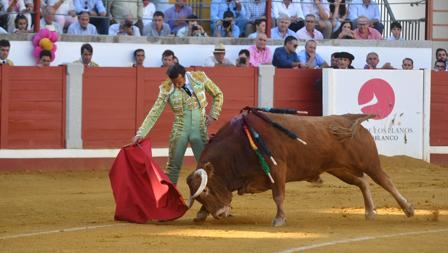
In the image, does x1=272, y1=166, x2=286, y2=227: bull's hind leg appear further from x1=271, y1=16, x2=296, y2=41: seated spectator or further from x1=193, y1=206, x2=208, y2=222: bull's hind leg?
x1=271, y1=16, x2=296, y2=41: seated spectator

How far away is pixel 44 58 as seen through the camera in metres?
15.6

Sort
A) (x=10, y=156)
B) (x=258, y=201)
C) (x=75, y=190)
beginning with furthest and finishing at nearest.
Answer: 1. (x=10, y=156)
2. (x=75, y=190)
3. (x=258, y=201)

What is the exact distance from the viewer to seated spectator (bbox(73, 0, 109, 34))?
16.5 metres

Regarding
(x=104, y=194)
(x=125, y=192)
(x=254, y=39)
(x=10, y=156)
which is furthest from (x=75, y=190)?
(x=254, y=39)

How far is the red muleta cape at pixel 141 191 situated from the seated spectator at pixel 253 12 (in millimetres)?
7263

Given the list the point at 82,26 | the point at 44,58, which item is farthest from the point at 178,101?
the point at 82,26

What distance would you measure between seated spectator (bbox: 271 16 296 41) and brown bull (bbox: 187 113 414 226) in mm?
7048

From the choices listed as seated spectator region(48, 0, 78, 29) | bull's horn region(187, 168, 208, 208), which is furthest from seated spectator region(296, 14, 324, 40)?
bull's horn region(187, 168, 208, 208)

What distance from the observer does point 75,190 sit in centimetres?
1350

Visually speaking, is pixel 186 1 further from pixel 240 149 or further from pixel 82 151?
pixel 240 149

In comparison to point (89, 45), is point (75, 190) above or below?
below

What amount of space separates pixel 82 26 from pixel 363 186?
22.1ft

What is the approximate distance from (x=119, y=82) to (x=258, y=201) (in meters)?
4.17

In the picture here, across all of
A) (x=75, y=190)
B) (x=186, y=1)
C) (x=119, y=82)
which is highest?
(x=186, y=1)
